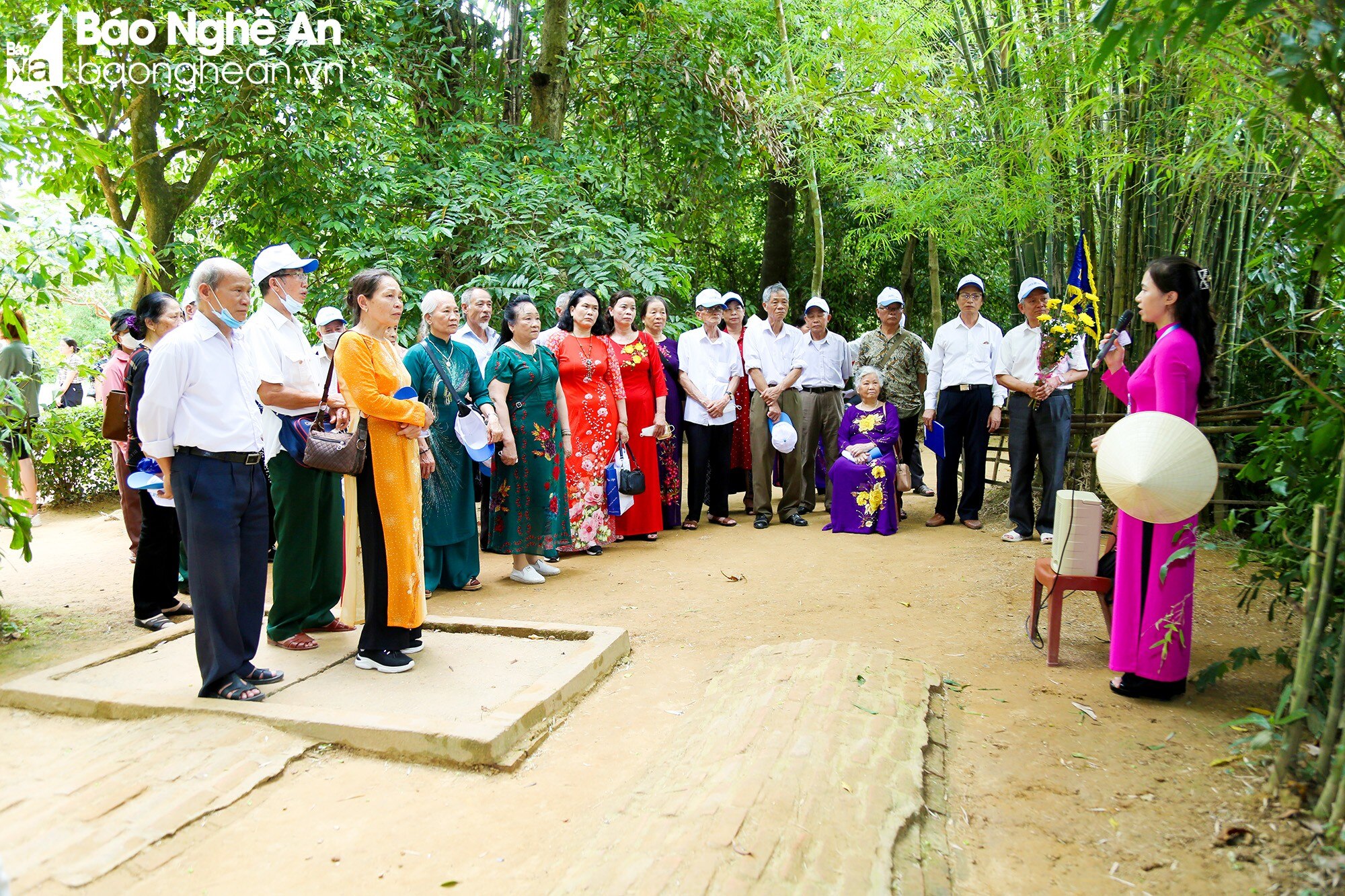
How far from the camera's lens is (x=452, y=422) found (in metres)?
4.91

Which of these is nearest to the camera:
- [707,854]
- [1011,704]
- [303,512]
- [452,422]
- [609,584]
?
[707,854]

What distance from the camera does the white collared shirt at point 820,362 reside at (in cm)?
707

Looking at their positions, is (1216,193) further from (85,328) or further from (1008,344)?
(85,328)

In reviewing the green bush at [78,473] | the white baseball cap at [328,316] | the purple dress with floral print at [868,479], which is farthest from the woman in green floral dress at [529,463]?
the green bush at [78,473]

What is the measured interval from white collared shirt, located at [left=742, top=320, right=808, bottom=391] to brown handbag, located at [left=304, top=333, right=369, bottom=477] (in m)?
3.98

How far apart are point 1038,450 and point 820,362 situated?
173 centimetres

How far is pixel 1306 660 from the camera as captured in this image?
8.18 feet

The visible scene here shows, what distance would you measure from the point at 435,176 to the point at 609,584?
3679mm

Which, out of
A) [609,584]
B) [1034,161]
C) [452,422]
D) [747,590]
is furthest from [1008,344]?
[452,422]

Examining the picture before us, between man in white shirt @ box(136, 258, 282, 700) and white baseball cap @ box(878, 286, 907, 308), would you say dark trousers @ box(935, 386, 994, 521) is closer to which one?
white baseball cap @ box(878, 286, 907, 308)

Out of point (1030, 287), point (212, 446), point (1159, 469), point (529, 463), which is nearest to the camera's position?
point (1159, 469)

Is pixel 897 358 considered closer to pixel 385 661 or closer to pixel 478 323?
pixel 478 323

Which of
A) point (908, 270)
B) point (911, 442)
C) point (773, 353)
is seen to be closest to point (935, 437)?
point (911, 442)

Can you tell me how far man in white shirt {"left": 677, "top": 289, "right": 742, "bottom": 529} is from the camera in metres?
6.89
